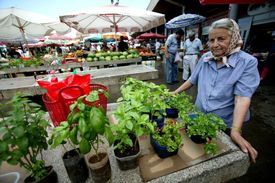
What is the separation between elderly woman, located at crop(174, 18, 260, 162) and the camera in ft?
4.22

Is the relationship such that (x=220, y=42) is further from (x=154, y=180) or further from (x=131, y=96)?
(x=154, y=180)

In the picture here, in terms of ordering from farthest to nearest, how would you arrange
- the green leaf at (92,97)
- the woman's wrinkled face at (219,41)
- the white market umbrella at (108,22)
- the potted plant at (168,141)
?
the white market umbrella at (108,22) < the woman's wrinkled face at (219,41) < the potted plant at (168,141) < the green leaf at (92,97)

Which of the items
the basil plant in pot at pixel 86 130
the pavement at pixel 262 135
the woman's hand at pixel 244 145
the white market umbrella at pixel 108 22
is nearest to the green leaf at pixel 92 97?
the basil plant in pot at pixel 86 130

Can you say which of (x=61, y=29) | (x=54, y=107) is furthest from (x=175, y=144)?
(x=61, y=29)

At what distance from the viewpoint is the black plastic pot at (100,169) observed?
2.73 ft

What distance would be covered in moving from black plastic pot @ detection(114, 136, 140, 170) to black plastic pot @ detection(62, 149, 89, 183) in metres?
0.20

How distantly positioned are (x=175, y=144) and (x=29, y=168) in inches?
33.6

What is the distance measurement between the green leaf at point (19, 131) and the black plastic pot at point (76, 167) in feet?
0.85

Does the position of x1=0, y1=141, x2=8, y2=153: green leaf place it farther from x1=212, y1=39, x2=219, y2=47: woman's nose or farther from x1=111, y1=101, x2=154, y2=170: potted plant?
x1=212, y1=39, x2=219, y2=47: woman's nose

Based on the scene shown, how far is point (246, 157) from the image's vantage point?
104cm

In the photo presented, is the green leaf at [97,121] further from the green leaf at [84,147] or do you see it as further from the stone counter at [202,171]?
the stone counter at [202,171]

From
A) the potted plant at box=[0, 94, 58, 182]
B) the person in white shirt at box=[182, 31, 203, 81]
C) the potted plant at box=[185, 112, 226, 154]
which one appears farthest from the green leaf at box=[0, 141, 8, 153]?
the person in white shirt at box=[182, 31, 203, 81]

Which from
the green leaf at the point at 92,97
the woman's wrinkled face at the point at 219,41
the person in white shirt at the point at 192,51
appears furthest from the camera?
the person in white shirt at the point at 192,51

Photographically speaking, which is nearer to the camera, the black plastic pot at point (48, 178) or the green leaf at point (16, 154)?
the green leaf at point (16, 154)
